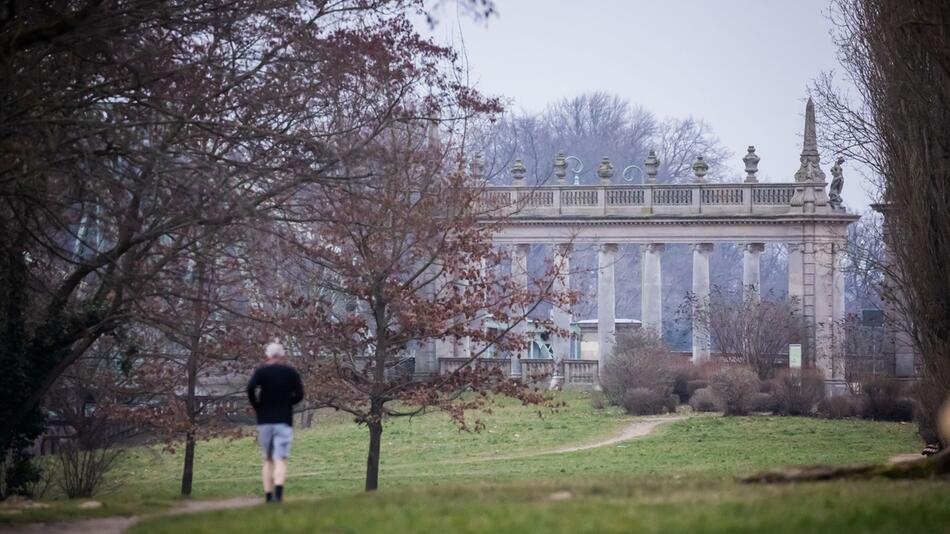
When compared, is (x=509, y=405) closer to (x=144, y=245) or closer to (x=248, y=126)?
(x=144, y=245)

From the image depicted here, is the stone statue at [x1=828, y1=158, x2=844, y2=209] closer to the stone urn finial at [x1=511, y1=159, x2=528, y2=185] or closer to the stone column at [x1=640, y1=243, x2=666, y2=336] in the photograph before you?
the stone column at [x1=640, y1=243, x2=666, y2=336]

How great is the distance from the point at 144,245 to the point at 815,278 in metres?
36.2

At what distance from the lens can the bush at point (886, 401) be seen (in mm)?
39625

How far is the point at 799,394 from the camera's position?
136 feet

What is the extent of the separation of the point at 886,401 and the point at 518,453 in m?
11.5

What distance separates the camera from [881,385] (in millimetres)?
40344

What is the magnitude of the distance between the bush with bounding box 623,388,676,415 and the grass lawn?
1.67ft

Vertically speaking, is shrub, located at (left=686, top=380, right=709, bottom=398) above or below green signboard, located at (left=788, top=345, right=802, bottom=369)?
below

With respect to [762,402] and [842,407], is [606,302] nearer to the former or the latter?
[762,402]

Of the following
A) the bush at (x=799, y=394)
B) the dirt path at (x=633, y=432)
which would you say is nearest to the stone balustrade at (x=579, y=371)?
the dirt path at (x=633, y=432)

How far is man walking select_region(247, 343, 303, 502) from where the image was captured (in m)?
15.1

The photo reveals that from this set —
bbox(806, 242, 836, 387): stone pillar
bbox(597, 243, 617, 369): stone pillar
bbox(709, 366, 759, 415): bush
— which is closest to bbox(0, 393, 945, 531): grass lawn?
bbox(709, 366, 759, 415): bush

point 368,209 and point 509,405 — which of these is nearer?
point 368,209

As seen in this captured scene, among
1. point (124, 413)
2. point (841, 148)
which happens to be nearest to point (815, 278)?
point (841, 148)
